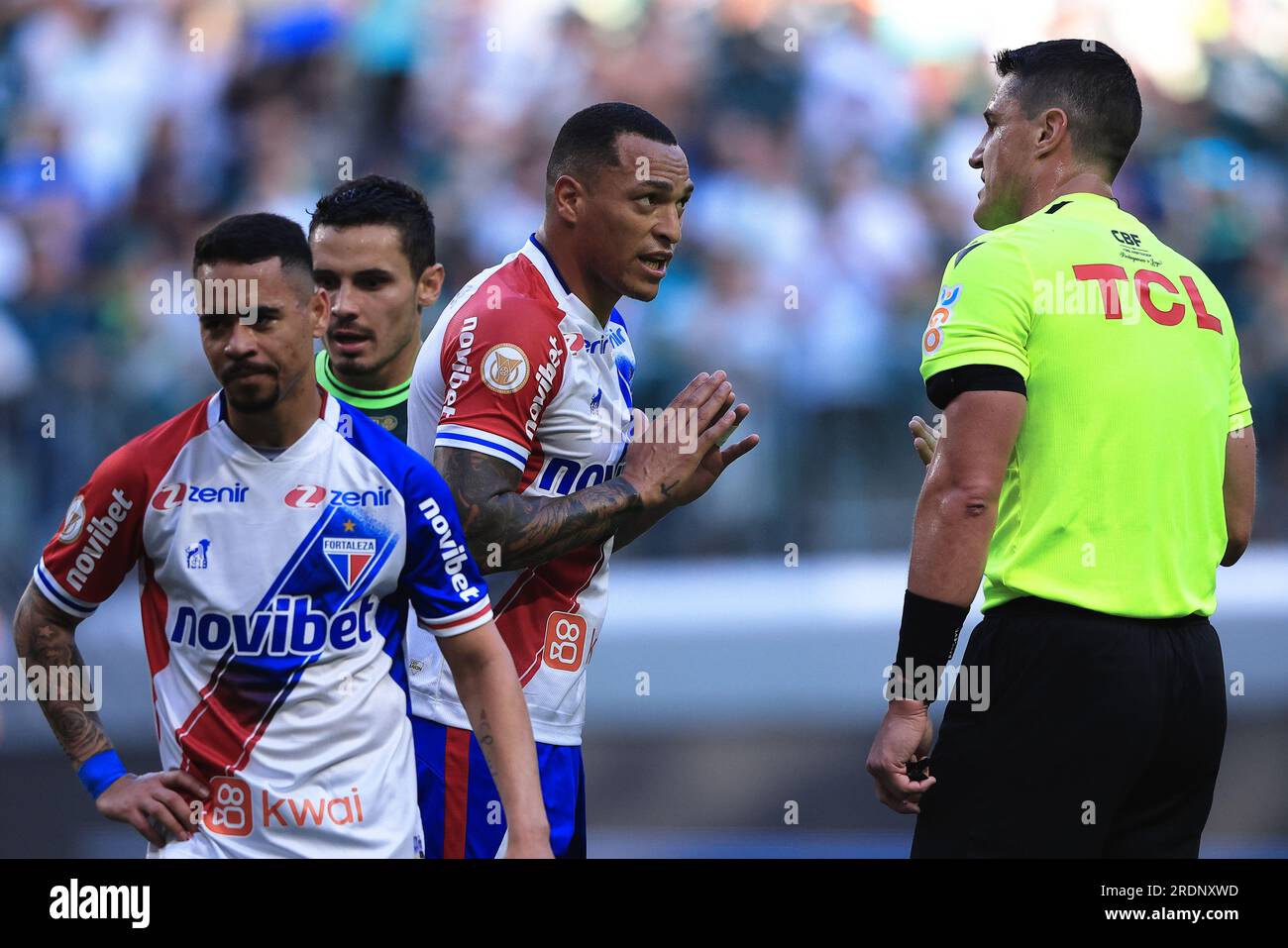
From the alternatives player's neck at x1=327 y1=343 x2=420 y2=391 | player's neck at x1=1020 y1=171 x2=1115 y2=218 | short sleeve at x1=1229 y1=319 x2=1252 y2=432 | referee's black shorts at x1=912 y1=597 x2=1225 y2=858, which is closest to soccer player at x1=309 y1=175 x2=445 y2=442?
player's neck at x1=327 y1=343 x2=420 y2=391

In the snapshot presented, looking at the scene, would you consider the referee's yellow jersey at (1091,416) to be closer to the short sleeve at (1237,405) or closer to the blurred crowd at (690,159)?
the short sleeve at (1237,405)

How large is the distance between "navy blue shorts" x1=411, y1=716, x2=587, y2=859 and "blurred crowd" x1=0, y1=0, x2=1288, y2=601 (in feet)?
11.8

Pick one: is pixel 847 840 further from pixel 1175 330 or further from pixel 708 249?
pixel 1175 330

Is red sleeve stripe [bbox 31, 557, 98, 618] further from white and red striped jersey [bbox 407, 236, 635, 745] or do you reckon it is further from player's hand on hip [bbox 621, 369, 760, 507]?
player's hand on hip [bbox 621, 369, 760, 507]

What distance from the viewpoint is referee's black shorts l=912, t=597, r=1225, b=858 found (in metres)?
3.88

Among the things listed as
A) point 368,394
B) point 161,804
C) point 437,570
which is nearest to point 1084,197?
point 437,570

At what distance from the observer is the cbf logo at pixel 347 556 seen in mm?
3801

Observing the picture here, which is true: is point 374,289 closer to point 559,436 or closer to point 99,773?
point 559,436

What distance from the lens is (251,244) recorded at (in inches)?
150

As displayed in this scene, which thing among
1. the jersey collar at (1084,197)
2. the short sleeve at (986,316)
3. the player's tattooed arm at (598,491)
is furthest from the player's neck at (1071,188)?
the player's tattooed arm at (598,491)

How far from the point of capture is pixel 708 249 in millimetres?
9266

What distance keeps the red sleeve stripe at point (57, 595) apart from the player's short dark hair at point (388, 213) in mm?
1949

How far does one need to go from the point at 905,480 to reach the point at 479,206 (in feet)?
9.84

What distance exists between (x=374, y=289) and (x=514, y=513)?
1363mm
